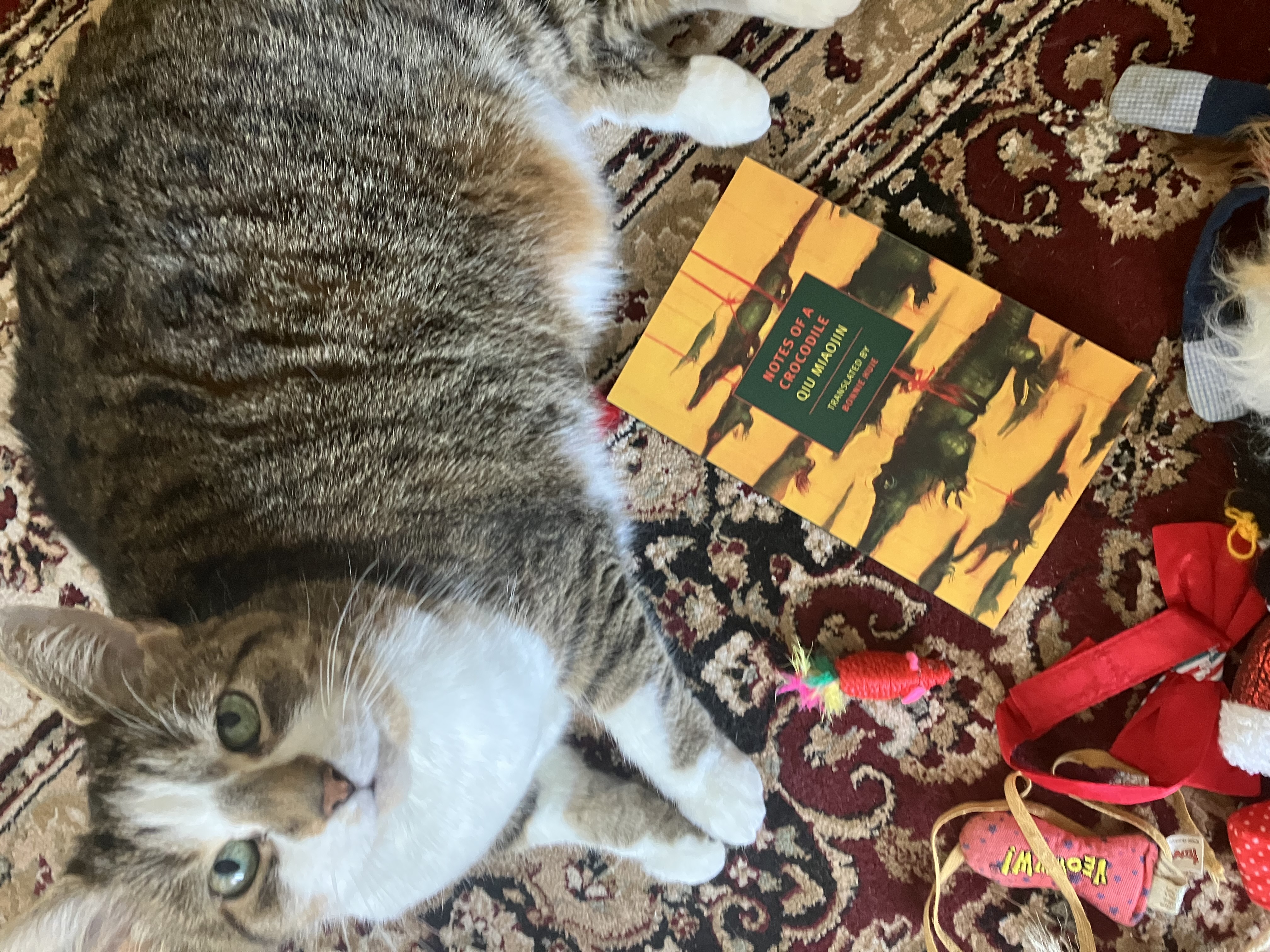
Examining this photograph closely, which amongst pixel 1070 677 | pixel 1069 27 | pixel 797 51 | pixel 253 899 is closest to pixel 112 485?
pixel 253 899

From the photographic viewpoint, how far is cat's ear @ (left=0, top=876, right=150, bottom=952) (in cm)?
71

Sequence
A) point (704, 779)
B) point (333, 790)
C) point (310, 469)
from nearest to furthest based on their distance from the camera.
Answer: point (333, 790) < point (310, 469) < point (704, 779)

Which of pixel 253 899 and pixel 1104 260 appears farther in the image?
pixel 1104 260

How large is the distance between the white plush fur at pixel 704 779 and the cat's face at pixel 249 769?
0.29 metres

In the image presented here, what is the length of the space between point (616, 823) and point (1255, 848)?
31.6 inches

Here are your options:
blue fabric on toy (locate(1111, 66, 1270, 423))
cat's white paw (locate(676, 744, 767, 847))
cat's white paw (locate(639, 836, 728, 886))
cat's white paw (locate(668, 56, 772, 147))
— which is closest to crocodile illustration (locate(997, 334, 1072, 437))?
blue fabric on toy (locate(1111, 66, 1270, 423))

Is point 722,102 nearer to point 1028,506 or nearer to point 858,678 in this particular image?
point 1028,506

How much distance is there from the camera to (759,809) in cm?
112

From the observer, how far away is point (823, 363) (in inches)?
44.6

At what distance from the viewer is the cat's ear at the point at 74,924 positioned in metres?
0.71

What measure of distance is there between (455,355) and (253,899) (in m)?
0.59

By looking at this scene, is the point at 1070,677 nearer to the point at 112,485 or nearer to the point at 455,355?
the point at 455,355

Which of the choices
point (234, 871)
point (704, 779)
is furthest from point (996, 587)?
point (234, 871)

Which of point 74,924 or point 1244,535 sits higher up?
point 74,924
